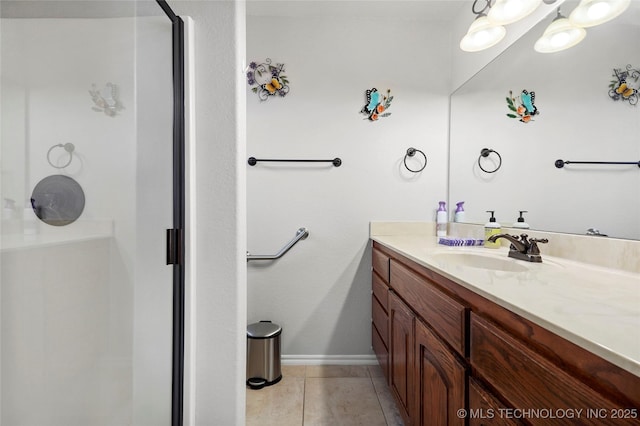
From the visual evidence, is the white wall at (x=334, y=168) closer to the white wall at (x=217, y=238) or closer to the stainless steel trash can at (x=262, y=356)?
the stainless steel trash can at (x=262, y=356)

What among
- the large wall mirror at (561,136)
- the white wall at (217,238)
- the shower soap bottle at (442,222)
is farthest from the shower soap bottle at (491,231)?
the white wall at (217,238)

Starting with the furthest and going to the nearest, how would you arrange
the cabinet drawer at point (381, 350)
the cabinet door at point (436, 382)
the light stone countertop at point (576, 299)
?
1. the cabinet drawer at point (381, 350)
2. the cabinet door at point (436, 382)
3. the light stone countertop at point (576, 299)

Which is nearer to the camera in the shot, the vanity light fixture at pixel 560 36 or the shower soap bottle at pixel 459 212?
the vanity light fixture at pixel 560 36

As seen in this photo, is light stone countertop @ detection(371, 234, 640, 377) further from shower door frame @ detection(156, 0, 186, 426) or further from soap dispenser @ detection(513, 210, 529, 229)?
shower door frame @ detection(156, 0, 186, 426)

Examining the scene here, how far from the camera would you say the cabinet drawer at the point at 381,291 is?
5.43ft

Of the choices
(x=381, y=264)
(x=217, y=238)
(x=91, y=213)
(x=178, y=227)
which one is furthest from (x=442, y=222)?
(x=91, y=213)

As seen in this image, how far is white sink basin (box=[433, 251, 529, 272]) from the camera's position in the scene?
45.6 inches

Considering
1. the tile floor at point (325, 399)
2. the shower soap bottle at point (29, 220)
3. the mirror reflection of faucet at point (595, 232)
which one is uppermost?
the shower soap bottle at point (29, 220)

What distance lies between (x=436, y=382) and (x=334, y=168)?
1.42m

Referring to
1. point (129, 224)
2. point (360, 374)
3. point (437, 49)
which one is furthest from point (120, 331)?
point (437, 49)

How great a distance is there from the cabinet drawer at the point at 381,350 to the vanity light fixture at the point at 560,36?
1583mm

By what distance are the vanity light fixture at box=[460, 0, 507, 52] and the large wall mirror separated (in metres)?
0.09

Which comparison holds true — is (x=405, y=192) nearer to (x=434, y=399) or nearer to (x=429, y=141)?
(x=429, y=141)

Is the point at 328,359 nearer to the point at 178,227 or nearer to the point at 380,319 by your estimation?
the point at 380,319
